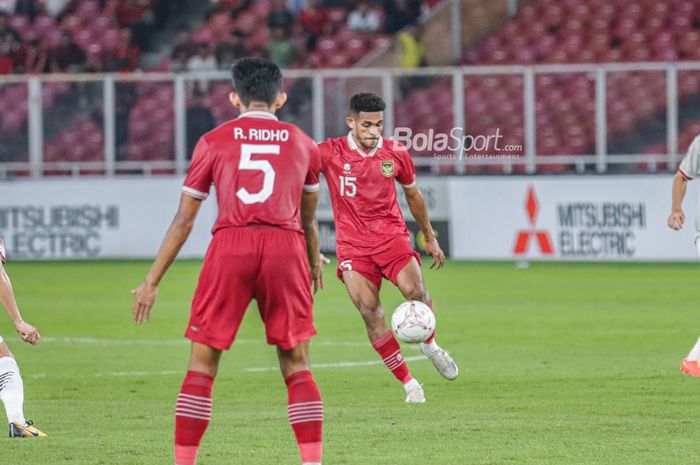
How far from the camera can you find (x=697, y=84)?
22.3 meters

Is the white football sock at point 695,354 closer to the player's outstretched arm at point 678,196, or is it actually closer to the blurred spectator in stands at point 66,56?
the player's outstretched arm at point 678,196

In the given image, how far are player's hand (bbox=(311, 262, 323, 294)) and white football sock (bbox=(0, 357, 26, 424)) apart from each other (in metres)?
2.16

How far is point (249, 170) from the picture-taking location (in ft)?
21.4

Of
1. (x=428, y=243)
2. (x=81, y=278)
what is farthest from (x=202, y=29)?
(x=428, y=243)

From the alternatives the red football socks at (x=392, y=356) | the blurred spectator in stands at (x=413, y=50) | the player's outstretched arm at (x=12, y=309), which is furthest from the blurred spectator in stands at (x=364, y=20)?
the player's outstretched arm at (x=12, y=309)

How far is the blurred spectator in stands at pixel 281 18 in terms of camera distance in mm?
28812

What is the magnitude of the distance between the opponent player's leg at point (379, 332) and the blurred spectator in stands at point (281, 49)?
58.3ft

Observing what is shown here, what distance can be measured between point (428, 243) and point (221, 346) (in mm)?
4033

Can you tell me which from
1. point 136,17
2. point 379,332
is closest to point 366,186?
point 379,332

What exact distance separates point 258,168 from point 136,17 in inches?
995

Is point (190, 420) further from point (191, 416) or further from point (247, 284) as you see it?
point (247, 284)

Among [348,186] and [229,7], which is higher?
[229,7]

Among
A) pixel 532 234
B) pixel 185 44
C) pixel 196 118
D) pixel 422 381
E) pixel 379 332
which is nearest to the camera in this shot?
pixel 379 332

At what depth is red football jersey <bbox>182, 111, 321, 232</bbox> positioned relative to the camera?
21.4 ft
